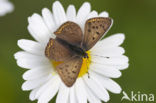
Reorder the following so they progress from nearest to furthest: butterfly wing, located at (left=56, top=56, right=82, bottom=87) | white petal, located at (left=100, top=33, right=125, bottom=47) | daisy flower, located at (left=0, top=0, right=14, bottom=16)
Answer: butterfly wing, located at (left=56, top=56, right=82, bottom=87)
white petal, located at (left=100, top=33, right=125, bottom=47)
daisy flower, located at (left=0, top=0, right=14, bottom=16)

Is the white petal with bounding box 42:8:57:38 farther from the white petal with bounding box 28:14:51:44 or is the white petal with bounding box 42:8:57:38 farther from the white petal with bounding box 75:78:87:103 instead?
the white petal with bounding box 75:78:87:103

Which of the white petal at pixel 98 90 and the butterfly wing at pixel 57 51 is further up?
the butterfly wing at pixel 57 51

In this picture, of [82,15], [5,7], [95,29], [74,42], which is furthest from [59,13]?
[5,7]

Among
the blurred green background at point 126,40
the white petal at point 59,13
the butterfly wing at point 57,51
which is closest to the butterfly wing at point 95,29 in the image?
the butterfly wing at point 57,51

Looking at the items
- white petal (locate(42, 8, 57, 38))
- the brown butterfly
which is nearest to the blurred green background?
white petal (locate(42, 8, 57, 38))

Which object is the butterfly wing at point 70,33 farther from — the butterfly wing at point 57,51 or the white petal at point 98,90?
the white petal at point 98,90

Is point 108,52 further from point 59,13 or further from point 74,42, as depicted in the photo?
point 59,13

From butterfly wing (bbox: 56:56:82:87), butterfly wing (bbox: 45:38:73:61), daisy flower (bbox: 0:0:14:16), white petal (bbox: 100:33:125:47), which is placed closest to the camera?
butterfly wing (bbox: 56:56:82:87)

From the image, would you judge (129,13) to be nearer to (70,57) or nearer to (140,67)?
(140,67)
